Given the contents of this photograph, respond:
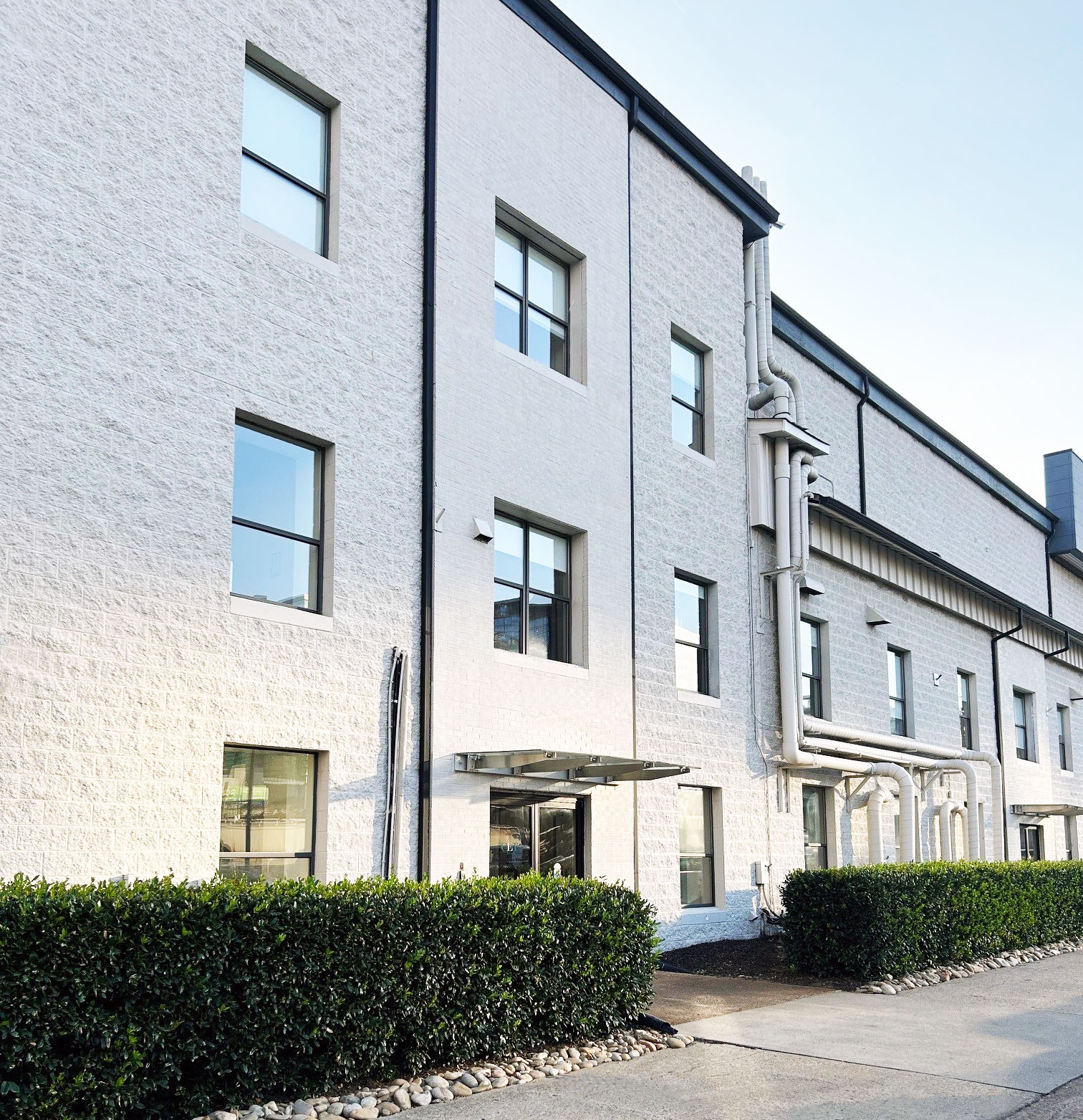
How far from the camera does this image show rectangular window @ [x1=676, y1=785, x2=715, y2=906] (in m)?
16.6

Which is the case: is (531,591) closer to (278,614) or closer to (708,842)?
(278,614)

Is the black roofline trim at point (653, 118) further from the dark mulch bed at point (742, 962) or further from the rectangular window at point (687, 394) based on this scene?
the dark mulch bed at point (742, 962)

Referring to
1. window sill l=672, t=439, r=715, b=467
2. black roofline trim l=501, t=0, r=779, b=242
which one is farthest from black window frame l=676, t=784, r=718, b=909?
black roofline trim l=501, t=0, r=779, b=242

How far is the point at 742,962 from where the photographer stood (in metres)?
15.2

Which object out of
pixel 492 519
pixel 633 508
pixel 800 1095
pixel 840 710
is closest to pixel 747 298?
pixel 633 508

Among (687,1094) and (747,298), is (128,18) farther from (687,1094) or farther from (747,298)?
(747,298)

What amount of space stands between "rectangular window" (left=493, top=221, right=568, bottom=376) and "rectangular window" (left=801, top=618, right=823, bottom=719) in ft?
22.6

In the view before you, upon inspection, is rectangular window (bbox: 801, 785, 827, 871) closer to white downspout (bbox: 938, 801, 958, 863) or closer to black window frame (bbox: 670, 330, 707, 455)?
white downspout (bbox: 938, 801, 958, 863)

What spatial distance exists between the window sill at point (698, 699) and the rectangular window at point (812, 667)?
2954 mm

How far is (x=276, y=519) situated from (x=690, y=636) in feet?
24.1

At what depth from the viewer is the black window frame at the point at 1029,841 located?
27.5 meters

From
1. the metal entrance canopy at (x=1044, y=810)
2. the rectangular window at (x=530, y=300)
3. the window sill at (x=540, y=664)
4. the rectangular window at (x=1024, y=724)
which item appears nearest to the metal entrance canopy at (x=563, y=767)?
the window sill at (x=540, y=664)

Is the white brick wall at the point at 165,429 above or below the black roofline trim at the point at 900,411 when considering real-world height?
below

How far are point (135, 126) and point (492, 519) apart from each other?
523cm
